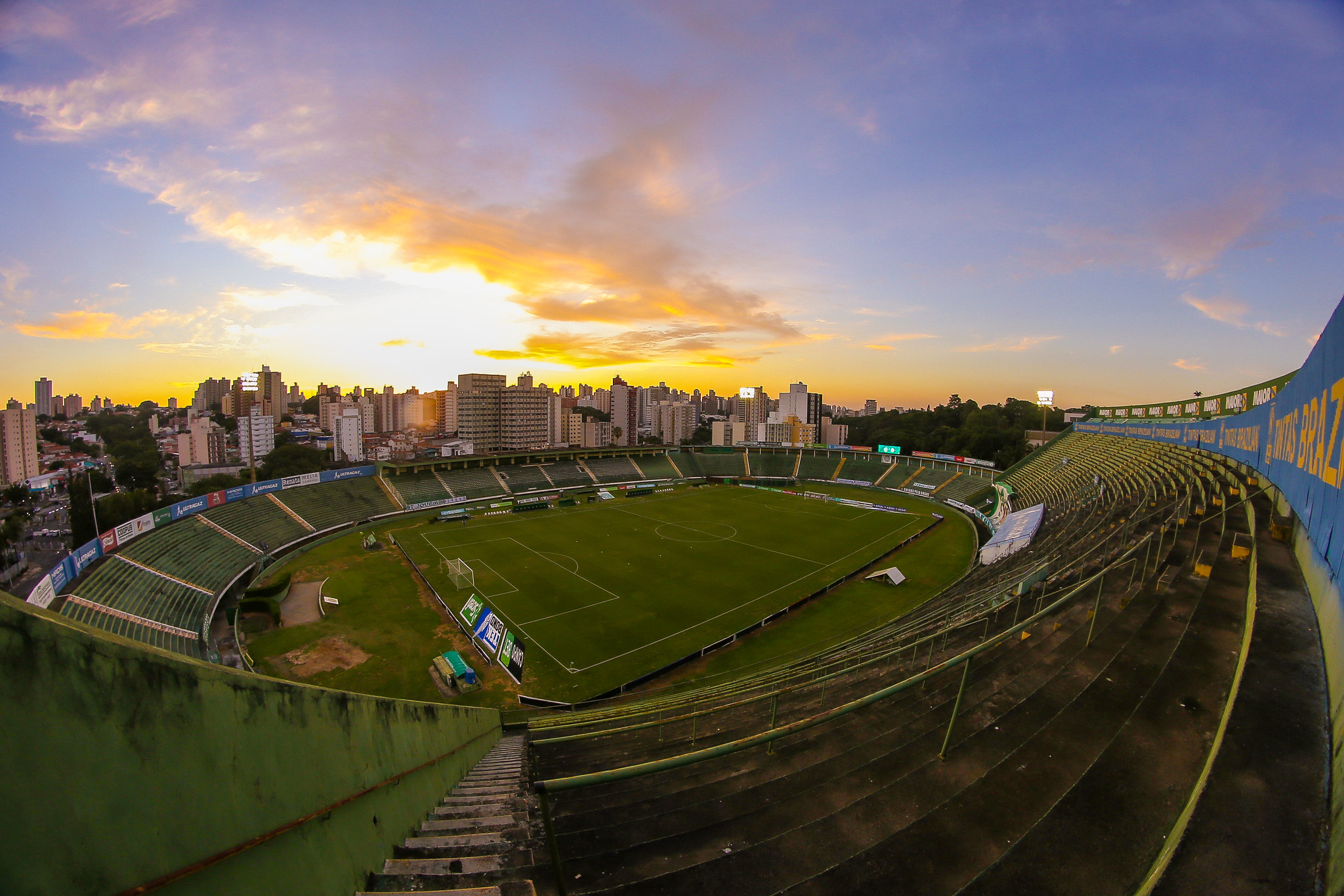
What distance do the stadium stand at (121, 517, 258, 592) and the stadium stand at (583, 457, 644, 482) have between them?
103 ft

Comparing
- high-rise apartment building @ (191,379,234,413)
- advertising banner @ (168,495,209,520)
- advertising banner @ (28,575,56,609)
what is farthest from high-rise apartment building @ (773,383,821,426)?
high-rise apartment building @ (191,379,234,413)

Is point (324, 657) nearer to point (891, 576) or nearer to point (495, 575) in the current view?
point (495, 575)

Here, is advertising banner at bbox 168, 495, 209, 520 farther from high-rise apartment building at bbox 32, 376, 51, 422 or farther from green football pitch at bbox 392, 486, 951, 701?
high-rise apartment building at bbox 32, 376, 51, 422

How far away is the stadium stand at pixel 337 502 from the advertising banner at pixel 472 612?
66.8 ft

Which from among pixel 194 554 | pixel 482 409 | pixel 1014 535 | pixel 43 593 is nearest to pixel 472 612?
pixel 43 593

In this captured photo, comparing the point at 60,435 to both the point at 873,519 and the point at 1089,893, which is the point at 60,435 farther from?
the point at 1089,893

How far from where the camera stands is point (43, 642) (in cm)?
146

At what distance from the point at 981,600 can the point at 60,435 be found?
121 m

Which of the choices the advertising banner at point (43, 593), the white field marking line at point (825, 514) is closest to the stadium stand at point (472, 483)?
the white field marking line at point (825, 514)

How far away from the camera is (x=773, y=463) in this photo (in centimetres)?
6381

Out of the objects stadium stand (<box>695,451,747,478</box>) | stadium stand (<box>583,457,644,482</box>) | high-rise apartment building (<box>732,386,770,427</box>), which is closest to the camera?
stadium stand (<box>583,457,644,482</box>)

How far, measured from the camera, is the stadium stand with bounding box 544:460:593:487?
52750 millimetres

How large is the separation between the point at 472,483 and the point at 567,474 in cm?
989

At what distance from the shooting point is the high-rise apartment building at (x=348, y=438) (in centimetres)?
8969
